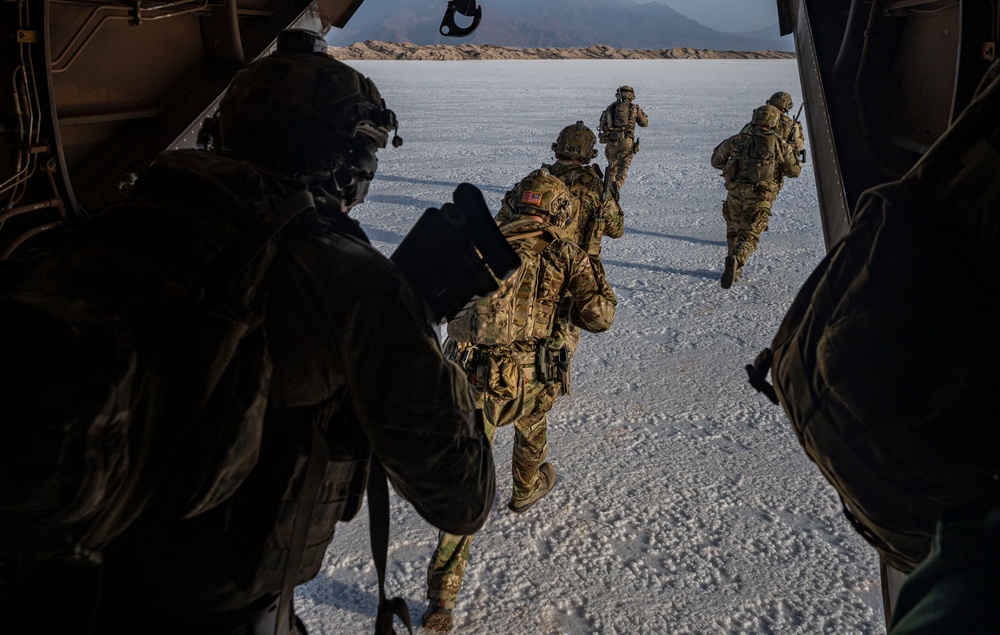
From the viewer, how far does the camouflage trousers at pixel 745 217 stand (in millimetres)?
7340

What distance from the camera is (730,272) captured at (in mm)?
7164

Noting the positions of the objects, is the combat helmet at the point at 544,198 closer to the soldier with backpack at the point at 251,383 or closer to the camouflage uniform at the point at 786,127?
the soldier with backpack at the point at 251,383

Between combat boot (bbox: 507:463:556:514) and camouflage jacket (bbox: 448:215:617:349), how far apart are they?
2.47ft

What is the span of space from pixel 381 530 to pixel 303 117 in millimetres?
897

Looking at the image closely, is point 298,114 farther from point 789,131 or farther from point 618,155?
point 618,155

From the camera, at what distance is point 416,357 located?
1401mm

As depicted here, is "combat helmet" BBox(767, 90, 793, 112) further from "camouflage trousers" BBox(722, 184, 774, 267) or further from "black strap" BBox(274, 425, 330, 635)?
"black strap" BBox(274, 425, 330, 635)

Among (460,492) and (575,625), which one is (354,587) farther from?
(460,492)

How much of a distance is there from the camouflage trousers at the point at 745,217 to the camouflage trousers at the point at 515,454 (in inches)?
168

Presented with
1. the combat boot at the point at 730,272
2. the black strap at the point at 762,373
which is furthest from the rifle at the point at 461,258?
the combat boot at the point at 730,272

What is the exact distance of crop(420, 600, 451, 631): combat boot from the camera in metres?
3.00

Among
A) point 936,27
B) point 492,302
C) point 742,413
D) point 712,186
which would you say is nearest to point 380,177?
point 712,186

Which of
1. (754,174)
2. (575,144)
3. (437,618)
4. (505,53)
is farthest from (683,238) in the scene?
(505,53)

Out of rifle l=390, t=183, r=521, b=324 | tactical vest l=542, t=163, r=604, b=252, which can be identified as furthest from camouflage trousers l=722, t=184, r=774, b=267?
rifle l=390, t=183, r=521, b=324
